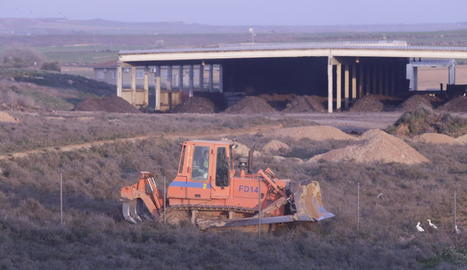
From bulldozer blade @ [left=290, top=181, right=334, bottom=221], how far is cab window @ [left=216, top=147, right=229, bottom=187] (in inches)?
56.6

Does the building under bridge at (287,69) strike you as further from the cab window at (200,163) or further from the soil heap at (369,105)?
the cab window at (200,163)

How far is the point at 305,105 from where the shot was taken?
66438 millimetres

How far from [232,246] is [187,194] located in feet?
8.28

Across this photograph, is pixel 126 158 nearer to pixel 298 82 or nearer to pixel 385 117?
pixel 385 117

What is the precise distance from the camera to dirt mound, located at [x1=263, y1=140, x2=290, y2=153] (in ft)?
123

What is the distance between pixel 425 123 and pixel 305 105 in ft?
67.8

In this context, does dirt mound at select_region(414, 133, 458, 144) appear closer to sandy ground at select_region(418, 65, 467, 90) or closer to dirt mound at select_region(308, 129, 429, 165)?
dirt mound at select_region(308, 129, 429, 165)

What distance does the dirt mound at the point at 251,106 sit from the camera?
64562 mm

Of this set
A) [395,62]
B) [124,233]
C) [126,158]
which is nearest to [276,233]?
[124,233]

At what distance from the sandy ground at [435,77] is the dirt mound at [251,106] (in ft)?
115

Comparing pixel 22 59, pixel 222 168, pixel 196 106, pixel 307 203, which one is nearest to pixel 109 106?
pixel 196 106

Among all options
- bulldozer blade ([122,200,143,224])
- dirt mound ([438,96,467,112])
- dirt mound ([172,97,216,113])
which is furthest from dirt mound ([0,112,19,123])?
dirt mound ([438,96,467,112])

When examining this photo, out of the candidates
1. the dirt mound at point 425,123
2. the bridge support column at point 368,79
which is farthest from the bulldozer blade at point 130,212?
the bridge support column at point 368,79

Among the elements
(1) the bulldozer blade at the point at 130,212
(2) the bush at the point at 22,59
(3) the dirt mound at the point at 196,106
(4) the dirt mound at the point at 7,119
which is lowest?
(3) the dirt mound at the point at 196,106
